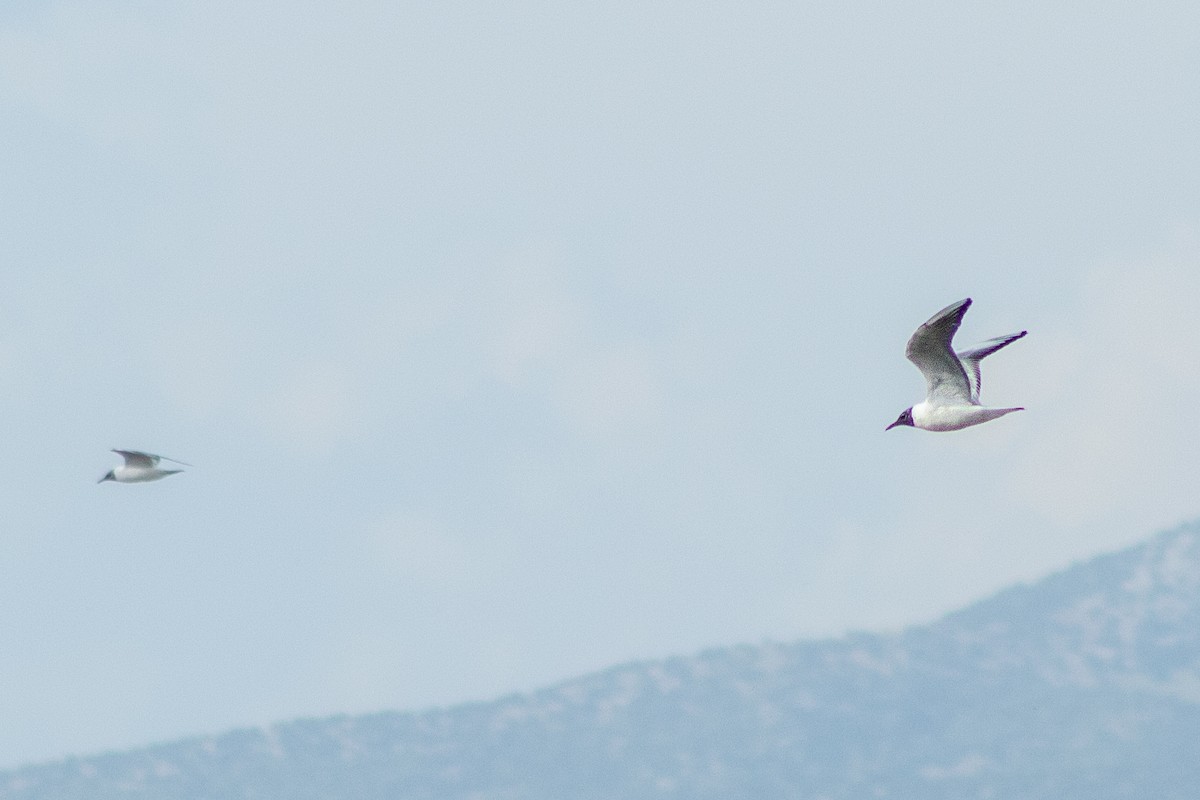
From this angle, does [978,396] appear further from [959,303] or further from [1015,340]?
[959,303]

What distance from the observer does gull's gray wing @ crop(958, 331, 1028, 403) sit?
1106 inches

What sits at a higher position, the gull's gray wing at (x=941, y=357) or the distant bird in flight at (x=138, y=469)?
the distant bird in flight at (x=138, y=469)

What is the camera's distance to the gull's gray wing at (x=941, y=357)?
85.1 feet

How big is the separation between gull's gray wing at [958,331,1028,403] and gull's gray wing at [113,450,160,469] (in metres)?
27.7

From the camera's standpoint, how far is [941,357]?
1077 inches

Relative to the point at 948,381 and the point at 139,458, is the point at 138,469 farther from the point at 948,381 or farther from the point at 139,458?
the point at 948,381

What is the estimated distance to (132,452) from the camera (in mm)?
50219

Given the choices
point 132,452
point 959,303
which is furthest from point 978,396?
point 132,452

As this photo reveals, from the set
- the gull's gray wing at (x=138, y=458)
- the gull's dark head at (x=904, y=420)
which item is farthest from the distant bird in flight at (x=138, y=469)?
the gull's dark head at (x=904, y=420)

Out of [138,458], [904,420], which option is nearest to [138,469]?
[138,458]

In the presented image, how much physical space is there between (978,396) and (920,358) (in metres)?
1.42

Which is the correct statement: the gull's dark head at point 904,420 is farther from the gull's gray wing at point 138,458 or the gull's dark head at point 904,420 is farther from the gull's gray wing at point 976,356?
the gull's gray wing at point 138,458

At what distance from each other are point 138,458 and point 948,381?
28.6m

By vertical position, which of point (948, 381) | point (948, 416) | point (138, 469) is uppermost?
point (138, 469)
